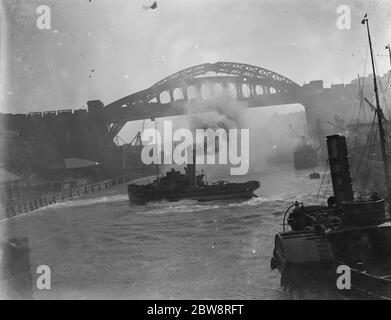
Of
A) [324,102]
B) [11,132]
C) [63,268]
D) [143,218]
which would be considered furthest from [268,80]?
[63,268]

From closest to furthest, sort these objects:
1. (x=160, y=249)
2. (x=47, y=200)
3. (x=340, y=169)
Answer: (x=340, y=169) → (x=160, y=249) → (x=47, y=200)

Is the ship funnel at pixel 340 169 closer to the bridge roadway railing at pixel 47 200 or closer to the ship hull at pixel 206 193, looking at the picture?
the ship hull at pixel 206 193

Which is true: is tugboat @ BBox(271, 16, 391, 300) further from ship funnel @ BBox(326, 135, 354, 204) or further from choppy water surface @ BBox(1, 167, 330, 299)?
ship funnel @ BBox(326, 135, 354, 204)

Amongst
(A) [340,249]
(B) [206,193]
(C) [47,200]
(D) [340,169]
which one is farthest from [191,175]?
(A) [340,249]

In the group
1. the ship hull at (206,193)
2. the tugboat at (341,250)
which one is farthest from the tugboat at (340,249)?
the ship hull at (206,193)

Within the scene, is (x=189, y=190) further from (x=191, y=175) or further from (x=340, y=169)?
(x=340, y=169)

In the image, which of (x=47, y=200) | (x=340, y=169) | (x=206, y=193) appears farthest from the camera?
(x=47, y=200)
